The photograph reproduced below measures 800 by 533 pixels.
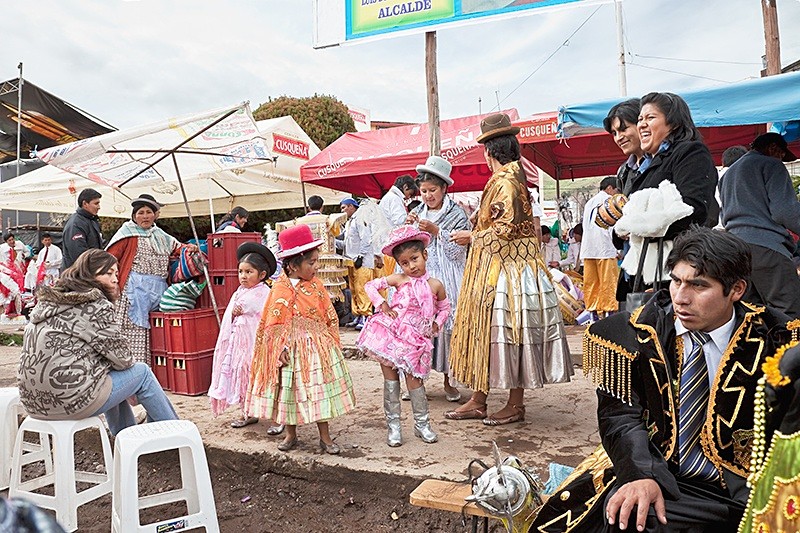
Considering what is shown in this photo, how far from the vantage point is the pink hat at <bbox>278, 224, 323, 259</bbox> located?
3725 mm

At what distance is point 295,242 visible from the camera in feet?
12.3

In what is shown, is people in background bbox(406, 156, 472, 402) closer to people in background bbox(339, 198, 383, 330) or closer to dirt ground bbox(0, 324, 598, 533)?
dirt ground bbox(0, 324, 598, 533)

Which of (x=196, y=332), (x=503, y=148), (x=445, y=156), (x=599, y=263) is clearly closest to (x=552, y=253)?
(x=445, y=156)

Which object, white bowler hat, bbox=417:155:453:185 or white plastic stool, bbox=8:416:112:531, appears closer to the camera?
white plastic stool, bbox=8:416:112:531

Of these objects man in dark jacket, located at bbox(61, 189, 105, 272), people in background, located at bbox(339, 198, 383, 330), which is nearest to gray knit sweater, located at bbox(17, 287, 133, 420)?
man in dark jacket, located at bbox(61, 189, 105, 272)

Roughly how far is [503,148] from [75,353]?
296 cm

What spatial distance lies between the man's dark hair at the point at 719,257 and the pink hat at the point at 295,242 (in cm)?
247

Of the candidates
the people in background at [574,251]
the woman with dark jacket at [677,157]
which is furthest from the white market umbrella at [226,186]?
the woman with dark jacket at [677,157]

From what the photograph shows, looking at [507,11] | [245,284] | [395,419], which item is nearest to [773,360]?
[395,419]

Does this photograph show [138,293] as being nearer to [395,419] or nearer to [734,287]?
[395,419]

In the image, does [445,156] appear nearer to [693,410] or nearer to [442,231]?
[442,231]

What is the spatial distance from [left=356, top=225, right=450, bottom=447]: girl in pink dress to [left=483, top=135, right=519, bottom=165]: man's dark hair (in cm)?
77

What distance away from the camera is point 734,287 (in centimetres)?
174

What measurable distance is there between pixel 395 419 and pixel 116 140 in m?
3.33
